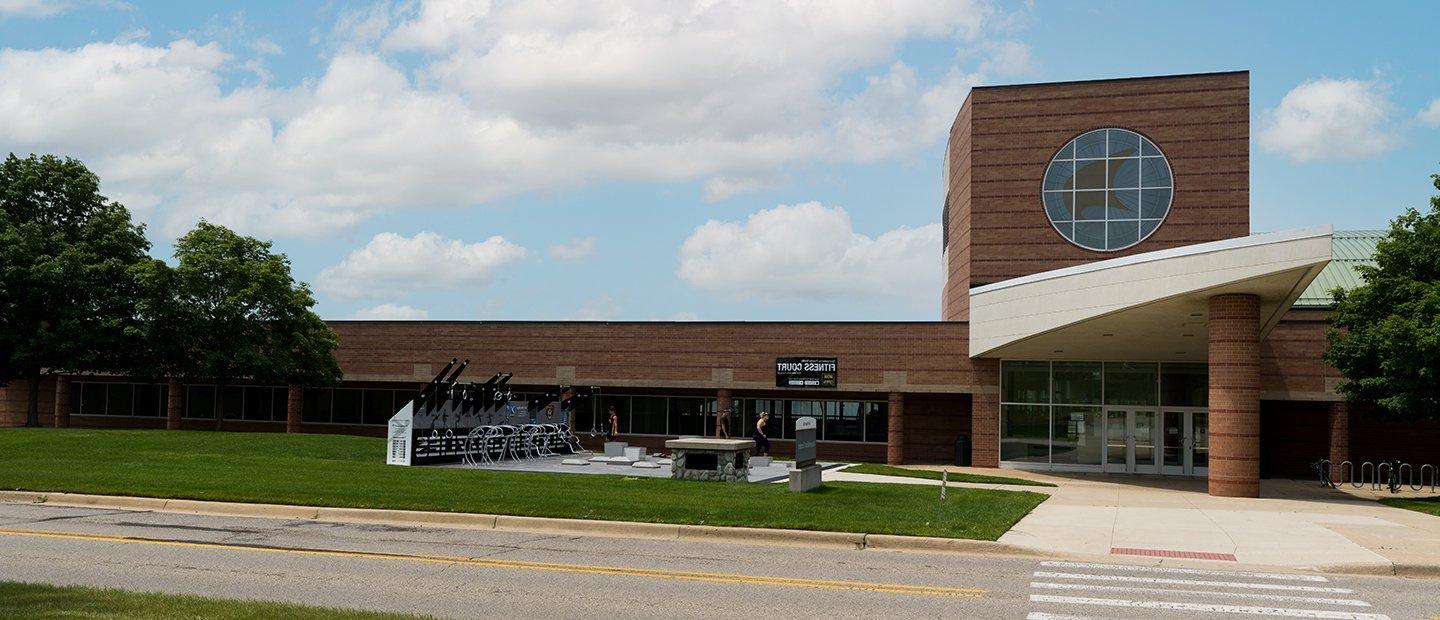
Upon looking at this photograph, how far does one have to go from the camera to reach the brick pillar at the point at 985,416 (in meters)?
34.1

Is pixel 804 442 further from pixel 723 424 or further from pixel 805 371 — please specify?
pixel 805 371

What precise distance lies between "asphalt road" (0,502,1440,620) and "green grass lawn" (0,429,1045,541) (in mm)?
1646

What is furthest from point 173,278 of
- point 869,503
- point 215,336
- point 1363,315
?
point 1363,315

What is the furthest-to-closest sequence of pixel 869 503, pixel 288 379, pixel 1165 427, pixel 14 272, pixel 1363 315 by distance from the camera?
pixel 288 379 → pixel 14 272 → pixel 1165 427 → pixel 1363 315 → pixel 869 503

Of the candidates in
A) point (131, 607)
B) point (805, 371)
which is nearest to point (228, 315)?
point (805, 371)

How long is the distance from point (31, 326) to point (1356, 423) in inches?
1596

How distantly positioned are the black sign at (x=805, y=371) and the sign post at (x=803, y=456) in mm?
15866

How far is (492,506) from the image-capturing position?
17.4 metres

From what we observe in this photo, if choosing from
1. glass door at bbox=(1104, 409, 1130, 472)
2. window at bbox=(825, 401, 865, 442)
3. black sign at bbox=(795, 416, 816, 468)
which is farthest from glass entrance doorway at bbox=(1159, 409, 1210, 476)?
black sign at bbox=(795, 416, 816, 468)

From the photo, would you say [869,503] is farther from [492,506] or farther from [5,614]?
[5,614]

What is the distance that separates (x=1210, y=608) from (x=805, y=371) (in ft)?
86.0

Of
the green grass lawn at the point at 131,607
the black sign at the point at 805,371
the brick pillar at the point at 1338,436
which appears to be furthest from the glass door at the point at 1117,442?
the green grass lawn at the point at 131,607

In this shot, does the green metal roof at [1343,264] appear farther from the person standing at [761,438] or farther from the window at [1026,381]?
the person standing at [761,438]

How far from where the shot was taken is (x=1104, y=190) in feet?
122
